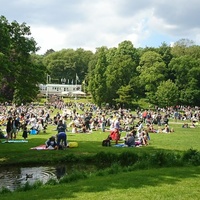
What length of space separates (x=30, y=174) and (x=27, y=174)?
0.63 ft

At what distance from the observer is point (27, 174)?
47.2 ft

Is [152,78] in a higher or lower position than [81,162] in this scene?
higher

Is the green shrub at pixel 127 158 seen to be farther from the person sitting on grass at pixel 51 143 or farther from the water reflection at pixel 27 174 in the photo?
the person sitting on grass at pixel 51 143

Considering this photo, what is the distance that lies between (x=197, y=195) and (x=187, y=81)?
70153 mm

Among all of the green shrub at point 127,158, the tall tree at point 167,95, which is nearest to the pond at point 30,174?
the green shrub at point 127,158

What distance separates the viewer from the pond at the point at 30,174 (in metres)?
13.7

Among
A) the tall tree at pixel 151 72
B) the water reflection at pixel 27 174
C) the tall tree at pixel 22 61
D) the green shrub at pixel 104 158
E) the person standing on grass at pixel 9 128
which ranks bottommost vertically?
the water reflection at pixel 27 174

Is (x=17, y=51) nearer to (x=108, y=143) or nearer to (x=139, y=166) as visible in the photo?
(x=108, y=143)

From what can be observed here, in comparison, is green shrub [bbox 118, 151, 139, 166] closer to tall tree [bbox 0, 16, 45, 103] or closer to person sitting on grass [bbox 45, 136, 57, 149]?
person sitting on grass [bbox 45, 136, 57, 149]

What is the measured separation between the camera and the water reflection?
13773 millimetres

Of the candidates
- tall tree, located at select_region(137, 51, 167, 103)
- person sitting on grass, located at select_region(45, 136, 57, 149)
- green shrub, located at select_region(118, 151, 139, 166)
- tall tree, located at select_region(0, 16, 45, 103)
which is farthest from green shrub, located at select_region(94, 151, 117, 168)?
tall tree, located at select_region(137, 51, 167, 103)

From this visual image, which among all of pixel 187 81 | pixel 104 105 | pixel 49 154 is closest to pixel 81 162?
pixel 49 154

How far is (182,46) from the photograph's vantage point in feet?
341

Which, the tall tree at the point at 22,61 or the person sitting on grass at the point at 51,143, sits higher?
the tall tree at the point at 22,61
